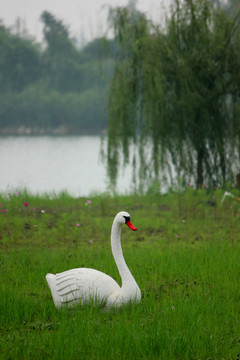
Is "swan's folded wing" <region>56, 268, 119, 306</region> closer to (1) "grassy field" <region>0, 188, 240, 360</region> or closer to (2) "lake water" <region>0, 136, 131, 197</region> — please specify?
(1) "grassy field" <region>0, 188, 240, 360</region>

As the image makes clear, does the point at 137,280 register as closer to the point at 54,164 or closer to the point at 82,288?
the point at 82,288

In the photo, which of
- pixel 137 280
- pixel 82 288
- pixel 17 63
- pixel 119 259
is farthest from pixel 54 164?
pixel 82 288

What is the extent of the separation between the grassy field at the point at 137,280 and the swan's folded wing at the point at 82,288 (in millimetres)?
100

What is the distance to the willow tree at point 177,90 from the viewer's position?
442 inches

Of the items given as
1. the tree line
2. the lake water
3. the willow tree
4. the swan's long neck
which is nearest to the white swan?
the swan's long neck

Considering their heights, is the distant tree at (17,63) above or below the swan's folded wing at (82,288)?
above

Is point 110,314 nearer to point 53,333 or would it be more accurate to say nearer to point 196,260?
point 53,333

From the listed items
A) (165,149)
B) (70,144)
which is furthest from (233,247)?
(70,144)

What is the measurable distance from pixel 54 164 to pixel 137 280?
774 inches

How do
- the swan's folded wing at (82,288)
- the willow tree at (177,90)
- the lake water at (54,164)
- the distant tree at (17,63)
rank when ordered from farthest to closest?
the distant tree at (17,63) → the lake water at (54,164) → the willow tree at (177,90) → the swan's folded wing at (82,288)

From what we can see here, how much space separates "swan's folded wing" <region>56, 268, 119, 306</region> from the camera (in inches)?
166

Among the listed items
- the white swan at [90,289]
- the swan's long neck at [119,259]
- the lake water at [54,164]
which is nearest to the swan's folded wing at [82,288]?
the white swan at [90,289]

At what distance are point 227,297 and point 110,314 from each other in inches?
43.6

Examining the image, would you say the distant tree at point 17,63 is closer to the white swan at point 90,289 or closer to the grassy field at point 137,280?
the grassy field at point 137,280
